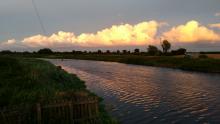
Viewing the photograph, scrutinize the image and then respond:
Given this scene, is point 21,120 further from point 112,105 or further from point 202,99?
point 202,99

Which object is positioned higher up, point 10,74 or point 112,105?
point 10,74

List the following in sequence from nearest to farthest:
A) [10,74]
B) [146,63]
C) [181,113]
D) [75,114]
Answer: [75,114], [181,113], [10,74], [146,63]

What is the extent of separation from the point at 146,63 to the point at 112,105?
72.4 metres

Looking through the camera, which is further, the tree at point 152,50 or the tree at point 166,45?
the tree at point 166,45

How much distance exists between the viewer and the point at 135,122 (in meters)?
21.3

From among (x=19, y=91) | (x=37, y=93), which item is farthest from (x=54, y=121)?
(x=19, y=91)

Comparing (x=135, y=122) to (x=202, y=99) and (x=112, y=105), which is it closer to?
(x=112, y=105)

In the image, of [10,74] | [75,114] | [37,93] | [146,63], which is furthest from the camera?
[146,63]

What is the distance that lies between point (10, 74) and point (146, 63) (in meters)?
72.1

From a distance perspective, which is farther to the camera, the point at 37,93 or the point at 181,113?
the point at 181,113

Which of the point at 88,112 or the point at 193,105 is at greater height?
the point at 88,112

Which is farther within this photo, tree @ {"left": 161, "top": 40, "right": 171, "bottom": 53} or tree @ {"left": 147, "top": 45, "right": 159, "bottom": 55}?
tree @ {"left": 161, "top": 40, "right": 171, "bottom": 53}

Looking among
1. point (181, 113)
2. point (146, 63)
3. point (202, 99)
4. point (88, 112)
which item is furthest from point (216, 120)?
point (146, 63)

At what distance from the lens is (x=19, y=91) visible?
21156mm
